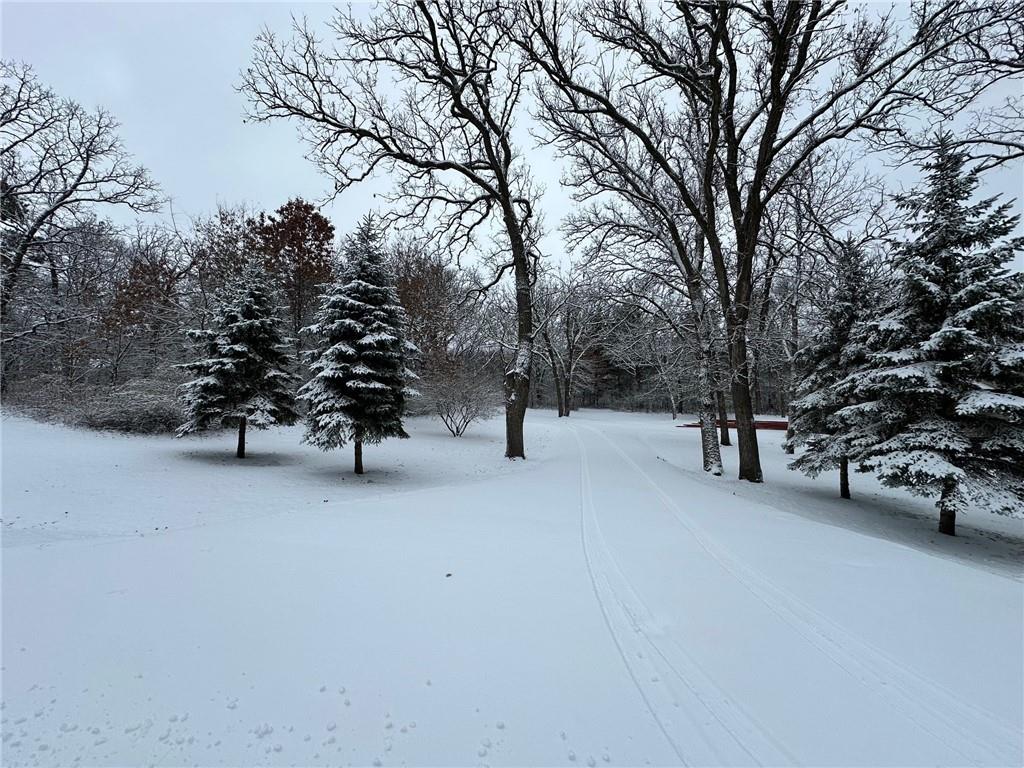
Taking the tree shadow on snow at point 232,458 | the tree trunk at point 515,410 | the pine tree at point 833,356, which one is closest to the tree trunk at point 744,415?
the pine tree at point 833,356

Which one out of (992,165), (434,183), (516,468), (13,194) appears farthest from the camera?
(13,194)

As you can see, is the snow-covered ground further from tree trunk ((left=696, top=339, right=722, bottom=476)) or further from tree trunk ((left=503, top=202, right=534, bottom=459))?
tree trunk ((left=503, top=202, right=534, bottom=459))

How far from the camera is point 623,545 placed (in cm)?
462

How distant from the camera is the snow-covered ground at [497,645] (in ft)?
6.19

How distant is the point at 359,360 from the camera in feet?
33.1

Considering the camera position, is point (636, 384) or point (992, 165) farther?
point (636, 384)

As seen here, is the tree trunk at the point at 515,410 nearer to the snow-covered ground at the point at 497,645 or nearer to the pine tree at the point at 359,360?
the pine tree at the point at 359,360

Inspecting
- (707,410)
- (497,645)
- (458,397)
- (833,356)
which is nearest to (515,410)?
(707,410)

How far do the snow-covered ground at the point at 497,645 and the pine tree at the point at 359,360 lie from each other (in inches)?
173

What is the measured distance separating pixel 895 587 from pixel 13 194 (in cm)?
2316

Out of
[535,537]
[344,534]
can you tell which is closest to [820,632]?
[535,537]

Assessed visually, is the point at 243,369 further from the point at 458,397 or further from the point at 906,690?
the point at 906,690

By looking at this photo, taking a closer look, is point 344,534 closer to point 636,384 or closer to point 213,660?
point 213,660

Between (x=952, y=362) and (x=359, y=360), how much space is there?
11707mm
